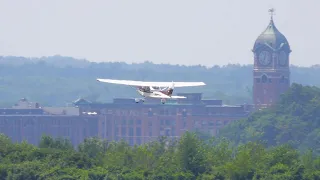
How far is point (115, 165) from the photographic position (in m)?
132

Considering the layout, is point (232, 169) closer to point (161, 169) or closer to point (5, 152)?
point (161, 169)

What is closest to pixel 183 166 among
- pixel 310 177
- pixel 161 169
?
pixel 161 169

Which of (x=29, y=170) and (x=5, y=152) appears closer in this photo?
(x=29, y=170)

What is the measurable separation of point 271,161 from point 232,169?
11.6 feet

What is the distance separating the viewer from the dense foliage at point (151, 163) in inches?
4998

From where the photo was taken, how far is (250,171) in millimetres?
129000

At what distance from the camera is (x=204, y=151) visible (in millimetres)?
137125

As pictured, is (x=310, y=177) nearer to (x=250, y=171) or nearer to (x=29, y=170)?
(x=250, y=171)

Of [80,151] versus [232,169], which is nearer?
[232,169]

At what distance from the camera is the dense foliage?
127 m

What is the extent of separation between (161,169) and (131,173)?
319cm

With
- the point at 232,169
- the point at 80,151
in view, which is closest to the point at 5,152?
the point at 80,151

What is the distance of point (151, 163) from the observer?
136m

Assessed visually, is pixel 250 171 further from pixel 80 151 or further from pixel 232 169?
pixel 80 151
